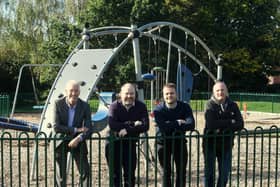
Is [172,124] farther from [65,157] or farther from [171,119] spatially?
[65,157]

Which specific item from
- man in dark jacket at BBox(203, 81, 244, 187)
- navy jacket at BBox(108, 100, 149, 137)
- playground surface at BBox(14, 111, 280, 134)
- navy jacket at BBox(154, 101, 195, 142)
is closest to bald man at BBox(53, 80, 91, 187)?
navy jacket at BBox(108, 100, 149, 137)

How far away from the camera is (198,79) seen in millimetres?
29375

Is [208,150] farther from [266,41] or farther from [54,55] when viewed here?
Result: [266,41]

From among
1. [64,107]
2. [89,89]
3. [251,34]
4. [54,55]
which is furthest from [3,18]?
[64,107]

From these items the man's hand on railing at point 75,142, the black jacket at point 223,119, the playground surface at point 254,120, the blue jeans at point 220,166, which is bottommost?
the playground surface at point 254,120

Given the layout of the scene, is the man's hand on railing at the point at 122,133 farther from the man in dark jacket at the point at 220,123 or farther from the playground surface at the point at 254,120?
the playground surface at the point at 254,120

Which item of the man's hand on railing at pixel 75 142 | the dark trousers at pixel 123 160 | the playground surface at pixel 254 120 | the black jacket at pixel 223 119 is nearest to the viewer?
the man's hand on railing at pixel 75 142

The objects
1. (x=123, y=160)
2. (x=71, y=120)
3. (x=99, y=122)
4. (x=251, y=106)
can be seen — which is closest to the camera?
(x=71, y=120)

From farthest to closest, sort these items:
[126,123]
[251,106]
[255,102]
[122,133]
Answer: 1. [255,102]
2. [251,106]
3. [126,123]
4. [122,133]

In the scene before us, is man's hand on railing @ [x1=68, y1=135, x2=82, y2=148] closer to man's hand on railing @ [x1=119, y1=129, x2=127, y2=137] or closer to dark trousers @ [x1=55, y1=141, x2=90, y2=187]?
dark trousers @ [x1=55, y1=141, x2=90, y2=187]

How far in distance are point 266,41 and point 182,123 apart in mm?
26010

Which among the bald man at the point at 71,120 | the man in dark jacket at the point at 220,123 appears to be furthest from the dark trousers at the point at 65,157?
the man in dark jacket at the point at 220,123

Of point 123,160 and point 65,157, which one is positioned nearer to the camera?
point 65,157

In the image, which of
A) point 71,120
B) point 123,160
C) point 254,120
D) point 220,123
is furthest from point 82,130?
point 254,120
